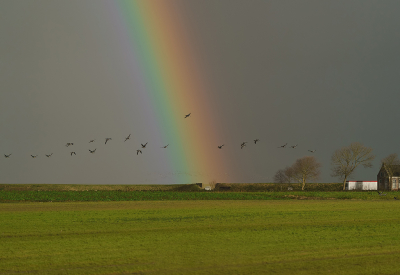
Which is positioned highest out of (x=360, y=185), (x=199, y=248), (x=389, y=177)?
(x=389, y=177)

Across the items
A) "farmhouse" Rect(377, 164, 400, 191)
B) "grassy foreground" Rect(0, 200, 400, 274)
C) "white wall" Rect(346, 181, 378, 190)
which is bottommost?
"grassy foreground" Rect(0, 200, 400, 274)

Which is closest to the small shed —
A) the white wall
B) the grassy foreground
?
the white wall

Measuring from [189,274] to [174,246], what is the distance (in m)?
5.86

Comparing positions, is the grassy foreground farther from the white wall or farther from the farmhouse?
the farmhouse

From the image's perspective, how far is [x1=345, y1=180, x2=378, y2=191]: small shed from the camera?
123812mm

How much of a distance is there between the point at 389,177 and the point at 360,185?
28.5 ft

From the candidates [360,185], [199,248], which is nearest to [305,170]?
[360,185]

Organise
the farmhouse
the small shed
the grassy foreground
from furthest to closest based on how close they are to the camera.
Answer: the small shed
the farmhouse
the grassy foreground

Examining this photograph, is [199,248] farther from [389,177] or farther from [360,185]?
[389,177]

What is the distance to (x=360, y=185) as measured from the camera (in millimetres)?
124875

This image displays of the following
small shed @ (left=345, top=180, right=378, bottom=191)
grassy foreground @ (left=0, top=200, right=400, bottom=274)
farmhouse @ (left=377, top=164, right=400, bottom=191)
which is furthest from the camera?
small shed @ (left=345, top=180, right=378, bottom=191)

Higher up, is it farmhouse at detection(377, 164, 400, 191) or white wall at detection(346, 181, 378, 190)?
farmhouse at detection(377, 164, 400, 191)

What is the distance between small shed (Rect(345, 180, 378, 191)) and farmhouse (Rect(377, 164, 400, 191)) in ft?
8.75

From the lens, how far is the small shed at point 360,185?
124 meters
